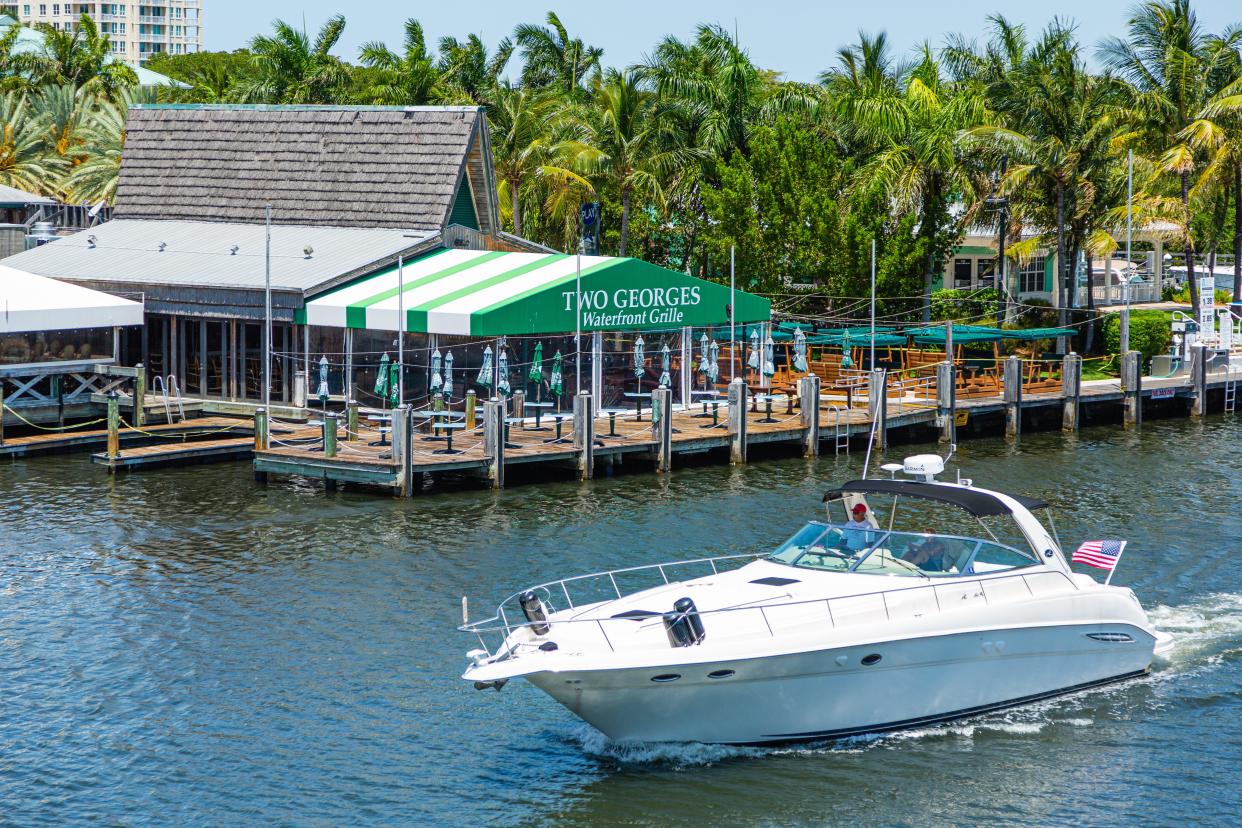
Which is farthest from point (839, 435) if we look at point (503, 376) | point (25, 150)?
point (25, 150)

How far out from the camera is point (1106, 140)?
185ft

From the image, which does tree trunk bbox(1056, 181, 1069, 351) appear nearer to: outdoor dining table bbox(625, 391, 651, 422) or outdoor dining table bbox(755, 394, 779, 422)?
outdoor dining table bbox(755, 394, 779, 422)

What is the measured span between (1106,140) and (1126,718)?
128 feet

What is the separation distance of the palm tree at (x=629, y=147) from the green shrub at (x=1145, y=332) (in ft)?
52.0

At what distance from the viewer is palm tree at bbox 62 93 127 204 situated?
212 feet

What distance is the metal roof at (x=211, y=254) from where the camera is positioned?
43.8 metres

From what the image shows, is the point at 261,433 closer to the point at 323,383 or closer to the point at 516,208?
the point at 323,383

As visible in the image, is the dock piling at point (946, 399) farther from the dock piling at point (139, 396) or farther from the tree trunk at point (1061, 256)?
the dock piling at point (139, 396)

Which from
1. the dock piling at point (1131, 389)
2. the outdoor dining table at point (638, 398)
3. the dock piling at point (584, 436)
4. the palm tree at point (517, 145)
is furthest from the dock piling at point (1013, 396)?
the palm tree at point (517, 145)

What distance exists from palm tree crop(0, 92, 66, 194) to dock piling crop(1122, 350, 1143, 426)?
44.0 m

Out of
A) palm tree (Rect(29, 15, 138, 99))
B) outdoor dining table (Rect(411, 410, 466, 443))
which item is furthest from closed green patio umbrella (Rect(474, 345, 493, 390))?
palm tree (Rect(29, 15, 138, 99))

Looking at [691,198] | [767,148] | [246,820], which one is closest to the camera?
[246,820]

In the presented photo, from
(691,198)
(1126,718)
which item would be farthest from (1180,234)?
(1126,718)

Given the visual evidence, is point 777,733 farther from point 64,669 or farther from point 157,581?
point 157,581
